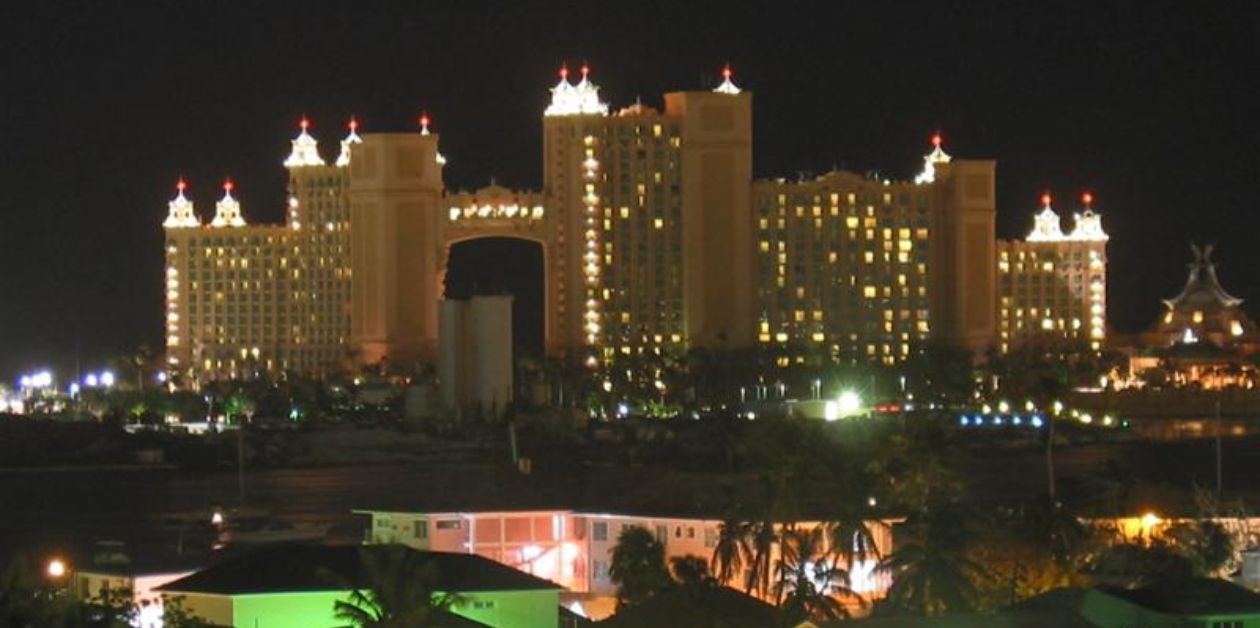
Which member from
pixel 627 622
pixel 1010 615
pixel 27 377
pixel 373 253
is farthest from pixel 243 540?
pixel 27 377

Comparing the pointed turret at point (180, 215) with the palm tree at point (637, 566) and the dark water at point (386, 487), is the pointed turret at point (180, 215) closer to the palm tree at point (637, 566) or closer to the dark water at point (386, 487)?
the dark water at point (386, 487)

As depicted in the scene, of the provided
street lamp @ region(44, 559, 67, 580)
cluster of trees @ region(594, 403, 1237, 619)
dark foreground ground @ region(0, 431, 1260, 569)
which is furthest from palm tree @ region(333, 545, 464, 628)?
dark foreground ground @ region(0, 431, 1260, 569)

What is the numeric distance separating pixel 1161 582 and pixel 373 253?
9994 centimetres

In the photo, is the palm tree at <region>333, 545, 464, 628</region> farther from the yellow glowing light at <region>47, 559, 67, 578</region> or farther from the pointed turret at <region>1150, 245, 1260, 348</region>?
the pointed turret at <region>1150, 245, 1260, 348</region>

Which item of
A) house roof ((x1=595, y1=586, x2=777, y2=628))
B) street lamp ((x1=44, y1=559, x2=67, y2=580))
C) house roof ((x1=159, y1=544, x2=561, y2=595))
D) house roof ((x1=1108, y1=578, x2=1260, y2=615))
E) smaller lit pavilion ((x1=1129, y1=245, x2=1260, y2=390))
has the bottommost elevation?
house roof ((x1=595, y1=586, x2=777, y2=628))

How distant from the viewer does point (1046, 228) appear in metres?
154

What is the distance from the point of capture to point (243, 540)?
73.5m

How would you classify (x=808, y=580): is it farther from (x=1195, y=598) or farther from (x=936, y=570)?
(x=1195, y=598)

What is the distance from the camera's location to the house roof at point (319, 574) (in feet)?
140

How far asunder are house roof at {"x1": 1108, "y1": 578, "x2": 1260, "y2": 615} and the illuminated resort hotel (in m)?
94.5

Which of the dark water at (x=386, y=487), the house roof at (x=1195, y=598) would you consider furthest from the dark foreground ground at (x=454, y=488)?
the house roof at (x=1195, y=598)

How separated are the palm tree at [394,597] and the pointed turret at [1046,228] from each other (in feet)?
371

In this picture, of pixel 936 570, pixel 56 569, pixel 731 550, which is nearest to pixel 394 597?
pixel 936 570

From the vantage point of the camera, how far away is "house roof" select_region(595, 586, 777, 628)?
1740 inches
